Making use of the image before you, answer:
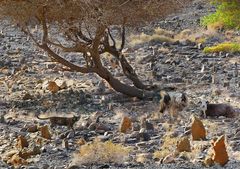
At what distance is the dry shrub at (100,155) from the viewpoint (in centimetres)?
1019

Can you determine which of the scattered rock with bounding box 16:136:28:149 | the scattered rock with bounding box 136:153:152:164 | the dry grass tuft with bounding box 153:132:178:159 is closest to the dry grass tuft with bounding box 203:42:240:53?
the dry grass tuft with bounding box 153:132:178:159

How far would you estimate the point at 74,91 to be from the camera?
16656mm

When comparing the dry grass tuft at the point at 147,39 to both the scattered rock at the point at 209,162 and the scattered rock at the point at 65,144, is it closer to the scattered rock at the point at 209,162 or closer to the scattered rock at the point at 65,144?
the scattered rock at the point at 65,144

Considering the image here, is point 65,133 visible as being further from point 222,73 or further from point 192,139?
point 222,73

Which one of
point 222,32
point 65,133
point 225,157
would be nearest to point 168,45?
point 222,32

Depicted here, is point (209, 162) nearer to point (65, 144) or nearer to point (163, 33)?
point (65, 144)

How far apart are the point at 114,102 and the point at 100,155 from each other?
5.26m

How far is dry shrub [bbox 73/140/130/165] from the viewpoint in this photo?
33.4ft

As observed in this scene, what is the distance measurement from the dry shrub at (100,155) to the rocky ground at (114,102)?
0.14 m

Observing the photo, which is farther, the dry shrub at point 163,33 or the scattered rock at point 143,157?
the dry shrub at point 163,33

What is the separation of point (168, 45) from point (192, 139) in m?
15.1

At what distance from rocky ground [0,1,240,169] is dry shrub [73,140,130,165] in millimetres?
138

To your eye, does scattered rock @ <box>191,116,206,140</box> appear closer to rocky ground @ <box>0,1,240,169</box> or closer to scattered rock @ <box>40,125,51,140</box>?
rocky ground @ <box>0,1,240,169</box>

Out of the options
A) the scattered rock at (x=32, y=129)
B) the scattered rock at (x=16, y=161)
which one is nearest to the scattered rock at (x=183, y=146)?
the scattered rock at (x=16, y=161)
